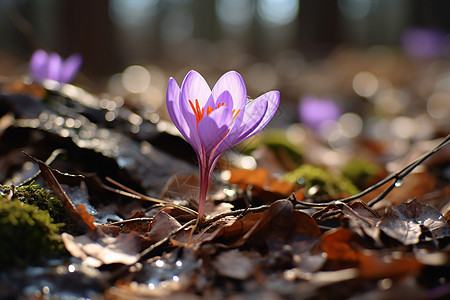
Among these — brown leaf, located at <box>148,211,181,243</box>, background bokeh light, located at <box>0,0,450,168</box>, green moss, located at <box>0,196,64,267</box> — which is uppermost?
background bokeh light, located at <box>0,0,450,168</box>

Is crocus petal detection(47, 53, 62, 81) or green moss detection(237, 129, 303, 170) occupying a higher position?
crocus petal detection(47, 53, 62, 81)

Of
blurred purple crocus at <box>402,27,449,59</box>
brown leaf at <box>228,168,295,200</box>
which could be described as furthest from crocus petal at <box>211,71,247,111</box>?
blurred purple crocus at <box>402,27,449,59</box>

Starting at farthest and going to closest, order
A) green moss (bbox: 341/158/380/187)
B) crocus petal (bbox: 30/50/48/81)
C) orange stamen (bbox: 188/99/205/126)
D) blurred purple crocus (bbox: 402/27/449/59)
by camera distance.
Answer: blurred purple crocus (bbox: 402/27/449/59) → crocus petal (bbox: 30/50/48/81) → green moss (bbox: 341/158/380/187) → orange stamen (bbox: 188/99/205/126)

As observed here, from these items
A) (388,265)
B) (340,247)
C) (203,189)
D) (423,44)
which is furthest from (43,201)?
(423,44)

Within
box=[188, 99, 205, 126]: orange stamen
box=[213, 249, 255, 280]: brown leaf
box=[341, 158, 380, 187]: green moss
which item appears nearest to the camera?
box=[213, 249, 255, 280]: brown leaf

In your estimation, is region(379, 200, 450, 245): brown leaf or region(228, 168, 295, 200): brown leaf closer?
region(379, 200, 450, 245): brown leaf

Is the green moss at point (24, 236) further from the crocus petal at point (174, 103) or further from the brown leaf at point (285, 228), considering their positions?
the brown leaf at point (285, 228)

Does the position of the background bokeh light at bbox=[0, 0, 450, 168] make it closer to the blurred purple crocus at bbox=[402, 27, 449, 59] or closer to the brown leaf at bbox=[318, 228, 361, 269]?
the blurred purple crocus at bbox=[402, 27, 449, 59]
